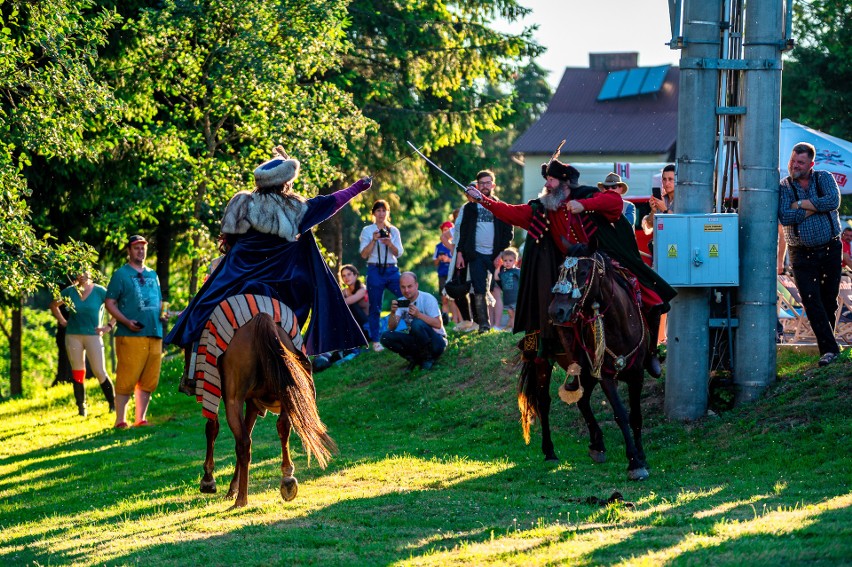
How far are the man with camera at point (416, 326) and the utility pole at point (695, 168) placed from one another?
17.5 feet

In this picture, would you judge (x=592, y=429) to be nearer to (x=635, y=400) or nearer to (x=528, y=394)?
(x=635, y=400)

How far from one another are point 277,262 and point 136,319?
599cm

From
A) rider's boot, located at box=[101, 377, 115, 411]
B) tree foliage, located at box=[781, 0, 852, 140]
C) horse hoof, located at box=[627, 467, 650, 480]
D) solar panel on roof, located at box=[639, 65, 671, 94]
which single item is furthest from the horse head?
solar panel on roof, located at box=[639, 65, 671, 94]

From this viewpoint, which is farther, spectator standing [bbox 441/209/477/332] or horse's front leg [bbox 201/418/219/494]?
spectator standing [bbox 441/209/477/332]

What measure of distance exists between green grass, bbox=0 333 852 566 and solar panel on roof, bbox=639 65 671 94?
45.2m

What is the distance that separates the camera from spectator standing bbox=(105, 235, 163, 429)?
1616cm

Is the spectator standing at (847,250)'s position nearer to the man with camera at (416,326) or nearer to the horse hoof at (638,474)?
the man with camera at (416,326)

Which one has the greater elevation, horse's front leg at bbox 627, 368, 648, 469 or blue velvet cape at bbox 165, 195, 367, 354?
blue velvet cape at bbox 165, 195, 367, 354

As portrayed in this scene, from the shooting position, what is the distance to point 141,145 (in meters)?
20.7

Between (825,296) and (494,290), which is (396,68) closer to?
(494,290)

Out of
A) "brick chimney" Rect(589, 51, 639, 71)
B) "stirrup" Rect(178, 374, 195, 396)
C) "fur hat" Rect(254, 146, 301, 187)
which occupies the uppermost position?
"brick chimney" Rect(589, 51, 639, 71)

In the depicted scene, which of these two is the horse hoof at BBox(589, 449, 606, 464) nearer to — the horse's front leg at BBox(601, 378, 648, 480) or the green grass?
the green grass

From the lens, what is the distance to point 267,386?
10.1 meters

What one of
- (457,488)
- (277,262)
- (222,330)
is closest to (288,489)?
(222,330)
